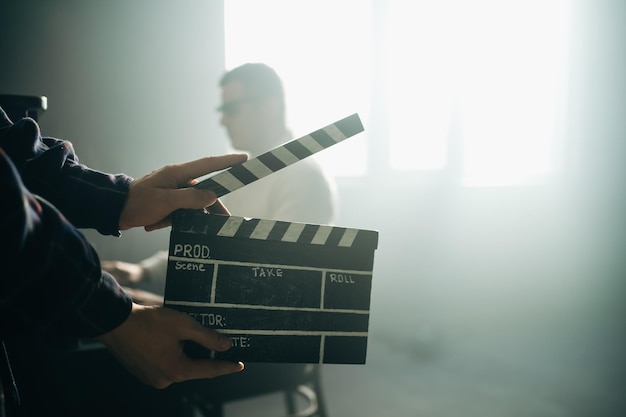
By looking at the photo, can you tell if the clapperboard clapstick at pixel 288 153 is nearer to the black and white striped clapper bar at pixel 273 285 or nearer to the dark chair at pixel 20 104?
the black and white striped clapper bar at pixel 273 285

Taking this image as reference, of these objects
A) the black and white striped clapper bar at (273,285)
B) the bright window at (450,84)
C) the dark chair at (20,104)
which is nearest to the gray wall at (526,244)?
the bright window at (450,84)

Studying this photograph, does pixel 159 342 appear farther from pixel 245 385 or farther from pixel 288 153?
pixel 245 385

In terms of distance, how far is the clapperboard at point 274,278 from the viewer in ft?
2.21

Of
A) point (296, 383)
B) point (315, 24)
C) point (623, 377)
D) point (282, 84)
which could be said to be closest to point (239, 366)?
point (296, 383)

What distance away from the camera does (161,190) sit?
752mm

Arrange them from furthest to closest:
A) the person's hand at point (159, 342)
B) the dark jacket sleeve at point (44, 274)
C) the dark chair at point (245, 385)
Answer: the dark chair at point (245, 385) < the person's hand at point (159, 342) < the dark jacket sleeve at point (44, 274)

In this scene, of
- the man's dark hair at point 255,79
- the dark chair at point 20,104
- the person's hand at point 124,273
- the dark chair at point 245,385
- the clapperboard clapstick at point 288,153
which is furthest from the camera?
the man's dark hair at point 255,79

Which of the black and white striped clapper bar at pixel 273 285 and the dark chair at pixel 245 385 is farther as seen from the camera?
the dark chair at pixel 245 385

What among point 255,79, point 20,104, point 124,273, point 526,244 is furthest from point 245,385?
point 526,244

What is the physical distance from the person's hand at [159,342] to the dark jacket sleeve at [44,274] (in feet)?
0.12

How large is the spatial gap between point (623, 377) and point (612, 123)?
231cm

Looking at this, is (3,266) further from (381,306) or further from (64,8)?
(381,306)

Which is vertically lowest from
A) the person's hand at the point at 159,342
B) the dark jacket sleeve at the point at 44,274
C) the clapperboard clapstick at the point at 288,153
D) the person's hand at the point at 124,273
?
the person's hand at the point at 124,273

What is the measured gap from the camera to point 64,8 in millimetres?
2258
